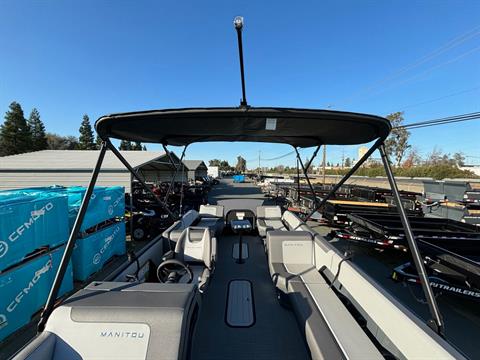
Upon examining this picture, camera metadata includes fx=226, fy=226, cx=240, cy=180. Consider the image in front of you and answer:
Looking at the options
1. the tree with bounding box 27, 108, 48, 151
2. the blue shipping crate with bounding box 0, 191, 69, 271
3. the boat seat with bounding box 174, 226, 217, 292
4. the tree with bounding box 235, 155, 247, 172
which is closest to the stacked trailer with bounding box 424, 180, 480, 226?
the boat seat with bounding box 174, 226, 217, 292

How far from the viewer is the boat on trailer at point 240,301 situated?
1.54 meters

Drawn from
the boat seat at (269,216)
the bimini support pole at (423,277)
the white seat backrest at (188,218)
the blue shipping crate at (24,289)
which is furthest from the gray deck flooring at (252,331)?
the blue shipping crate at (24,289)

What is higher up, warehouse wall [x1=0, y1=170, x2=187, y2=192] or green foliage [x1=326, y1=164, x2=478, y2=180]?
warehouse wall [x1=0, y1=170, x2=187, y2=192]

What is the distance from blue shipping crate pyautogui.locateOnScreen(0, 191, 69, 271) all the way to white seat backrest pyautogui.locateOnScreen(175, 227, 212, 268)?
7.58ft

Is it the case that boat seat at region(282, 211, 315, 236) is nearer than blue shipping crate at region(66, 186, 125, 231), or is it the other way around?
boat seat at region(282, 211, 315, 236)

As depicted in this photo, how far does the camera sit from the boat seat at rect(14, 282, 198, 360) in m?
1.50

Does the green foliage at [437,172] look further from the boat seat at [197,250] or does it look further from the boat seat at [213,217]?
the boat seat at [197,250]

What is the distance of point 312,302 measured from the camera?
105 inches

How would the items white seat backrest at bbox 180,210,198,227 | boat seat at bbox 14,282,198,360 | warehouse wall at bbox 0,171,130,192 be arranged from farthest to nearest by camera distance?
warehouse wall at bbox 0,171,130,192 → white seat backrest at bbox 180,210,198,227 → boat seat at bbox 14,282,198,360

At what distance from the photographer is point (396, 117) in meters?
44.8

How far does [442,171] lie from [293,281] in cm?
4787

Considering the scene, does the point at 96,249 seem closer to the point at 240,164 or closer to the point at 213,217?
the point at 213,217

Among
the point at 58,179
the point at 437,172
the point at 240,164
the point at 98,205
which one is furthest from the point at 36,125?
the point at 437,172

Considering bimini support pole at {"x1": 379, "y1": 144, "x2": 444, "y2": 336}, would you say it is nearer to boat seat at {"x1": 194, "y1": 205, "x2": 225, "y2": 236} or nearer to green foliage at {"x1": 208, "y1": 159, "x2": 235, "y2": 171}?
boat seat at {"x1": 194, "y1": 205, "x2": 225, "y2": 236}
